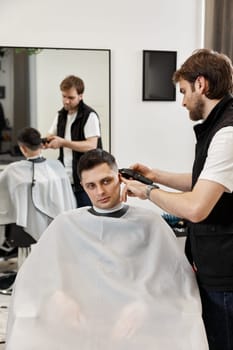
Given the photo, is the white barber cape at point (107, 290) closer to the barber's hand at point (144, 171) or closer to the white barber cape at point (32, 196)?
the barber's hand at point (144, 171)

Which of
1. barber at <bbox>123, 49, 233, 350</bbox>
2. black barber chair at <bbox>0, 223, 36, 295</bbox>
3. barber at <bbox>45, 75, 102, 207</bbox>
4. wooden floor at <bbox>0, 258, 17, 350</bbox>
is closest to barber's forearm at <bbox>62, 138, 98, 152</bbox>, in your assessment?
barber at <bbox>45, 75, 102, 207</bbox>

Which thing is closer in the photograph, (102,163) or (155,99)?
(102,163)

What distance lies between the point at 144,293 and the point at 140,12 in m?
2.06

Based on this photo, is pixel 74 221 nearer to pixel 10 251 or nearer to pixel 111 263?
pixel 111 263

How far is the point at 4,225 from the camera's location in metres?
2.72

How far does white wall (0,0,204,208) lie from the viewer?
278 cm

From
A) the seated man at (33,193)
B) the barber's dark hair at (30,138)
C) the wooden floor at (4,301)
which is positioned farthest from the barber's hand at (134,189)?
the barber's dark hair at (30,138)

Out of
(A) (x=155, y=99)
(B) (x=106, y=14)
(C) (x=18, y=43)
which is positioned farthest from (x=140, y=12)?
(C) (x=18, y=43)

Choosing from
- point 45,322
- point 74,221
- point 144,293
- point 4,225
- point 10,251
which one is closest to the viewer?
point 45,322

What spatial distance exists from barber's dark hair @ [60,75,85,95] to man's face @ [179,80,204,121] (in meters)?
1.55

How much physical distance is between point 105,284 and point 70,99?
1605mm

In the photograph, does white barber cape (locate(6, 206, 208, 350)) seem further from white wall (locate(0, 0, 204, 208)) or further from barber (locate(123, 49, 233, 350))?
white wall (locate(0, 0, 204, 208))

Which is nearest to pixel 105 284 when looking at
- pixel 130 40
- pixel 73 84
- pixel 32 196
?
pixel 32 196

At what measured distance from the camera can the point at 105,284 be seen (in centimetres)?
150
